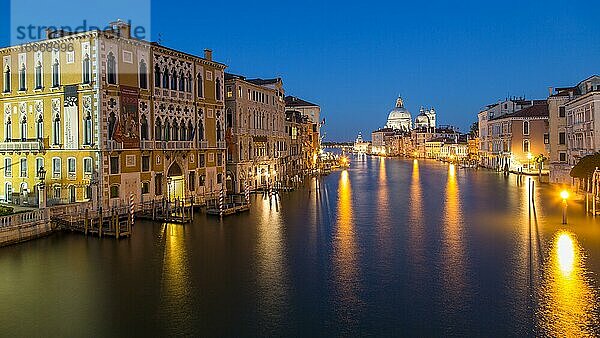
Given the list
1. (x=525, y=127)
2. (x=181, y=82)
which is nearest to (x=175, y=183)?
(x=181, y=82)

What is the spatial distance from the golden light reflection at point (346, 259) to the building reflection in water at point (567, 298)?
465 centimetres

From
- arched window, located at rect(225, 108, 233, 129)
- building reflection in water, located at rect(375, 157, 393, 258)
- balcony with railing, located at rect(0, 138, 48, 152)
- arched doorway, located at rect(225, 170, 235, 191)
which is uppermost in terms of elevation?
arched window, located at rect(225, 108, 233, 129)

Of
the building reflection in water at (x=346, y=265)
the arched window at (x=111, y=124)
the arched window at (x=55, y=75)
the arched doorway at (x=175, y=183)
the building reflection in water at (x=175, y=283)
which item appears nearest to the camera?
the building reflection in water at (x=175, y=283)

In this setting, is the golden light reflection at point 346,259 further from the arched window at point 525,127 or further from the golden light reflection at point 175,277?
the arched window at point 525,127

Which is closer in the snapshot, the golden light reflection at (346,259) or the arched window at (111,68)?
the golden light reflection at (346,259)

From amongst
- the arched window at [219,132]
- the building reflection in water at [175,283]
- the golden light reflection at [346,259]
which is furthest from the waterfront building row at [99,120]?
the golden light reflection at [346,259]

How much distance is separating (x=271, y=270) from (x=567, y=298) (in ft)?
28.1

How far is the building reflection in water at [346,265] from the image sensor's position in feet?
47.2

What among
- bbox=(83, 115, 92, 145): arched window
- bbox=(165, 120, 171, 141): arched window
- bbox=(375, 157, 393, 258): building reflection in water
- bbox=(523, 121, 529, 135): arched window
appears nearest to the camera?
bbox=(375, 157, 393, 258): building reflection in water

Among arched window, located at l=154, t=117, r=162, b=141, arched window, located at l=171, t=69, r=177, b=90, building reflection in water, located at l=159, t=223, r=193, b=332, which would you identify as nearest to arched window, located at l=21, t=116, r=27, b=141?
arched window, located at l=154, t=117, r=162, b=141

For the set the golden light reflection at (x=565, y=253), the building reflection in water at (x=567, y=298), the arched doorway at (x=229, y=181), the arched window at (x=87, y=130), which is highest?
the arched window at (x=87, y=130)

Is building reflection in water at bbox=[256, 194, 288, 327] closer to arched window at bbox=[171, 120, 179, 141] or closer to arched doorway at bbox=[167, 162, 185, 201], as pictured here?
arched doorway at bbox=[167, 162, 185, 201]

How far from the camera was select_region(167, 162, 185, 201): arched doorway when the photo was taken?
33500 mm

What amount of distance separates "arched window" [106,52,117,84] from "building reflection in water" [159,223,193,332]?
957 cm
